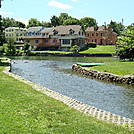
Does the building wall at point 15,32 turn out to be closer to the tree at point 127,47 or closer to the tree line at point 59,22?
the tree line at point 59,22

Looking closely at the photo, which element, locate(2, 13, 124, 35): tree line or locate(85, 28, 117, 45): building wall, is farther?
locate(2, 13, 124, 35): tree line

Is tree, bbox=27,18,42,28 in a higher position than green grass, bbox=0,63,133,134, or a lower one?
higher

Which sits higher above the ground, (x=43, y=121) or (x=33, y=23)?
(x=33, y=23)

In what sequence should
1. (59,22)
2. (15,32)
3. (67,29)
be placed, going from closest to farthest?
(67,29) < (15,32) < (59,22)

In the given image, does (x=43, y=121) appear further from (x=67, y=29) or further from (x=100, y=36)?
(x=100, y=36)

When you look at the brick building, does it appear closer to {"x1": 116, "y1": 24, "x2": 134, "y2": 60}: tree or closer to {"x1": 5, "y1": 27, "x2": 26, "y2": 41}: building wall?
{"x1": 5, "y1": 27, "x2": 26, "y2": 41}: building wall

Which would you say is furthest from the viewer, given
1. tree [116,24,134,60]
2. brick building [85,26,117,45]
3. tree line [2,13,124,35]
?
tree line [2,13,124,35]

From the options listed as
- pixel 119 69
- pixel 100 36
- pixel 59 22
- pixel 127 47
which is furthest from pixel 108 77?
pixel 59 22

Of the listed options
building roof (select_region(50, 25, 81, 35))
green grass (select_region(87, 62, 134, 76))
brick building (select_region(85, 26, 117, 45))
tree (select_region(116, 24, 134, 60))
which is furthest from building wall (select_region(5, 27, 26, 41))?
green grass (select_region(87, 62, 134, 76))

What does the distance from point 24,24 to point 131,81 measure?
141 meters

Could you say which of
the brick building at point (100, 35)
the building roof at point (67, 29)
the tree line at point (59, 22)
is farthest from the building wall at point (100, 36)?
the tree line at point (59, 22)

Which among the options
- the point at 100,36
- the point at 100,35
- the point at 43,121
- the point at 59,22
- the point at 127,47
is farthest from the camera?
the point at 59,22

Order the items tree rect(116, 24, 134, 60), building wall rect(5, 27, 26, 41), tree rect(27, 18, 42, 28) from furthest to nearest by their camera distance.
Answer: tree rect(27, 18, 42, 28), building wall rect(5, 27, 26, 41), tree rect(116, 24, 134, 60)

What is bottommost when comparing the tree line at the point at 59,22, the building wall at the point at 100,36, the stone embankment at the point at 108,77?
the stone embankment at the point at 108,77
